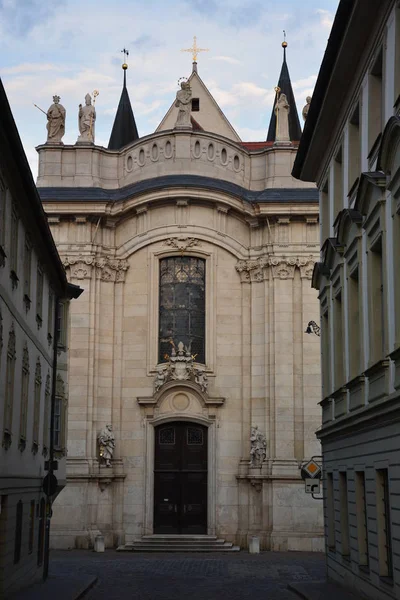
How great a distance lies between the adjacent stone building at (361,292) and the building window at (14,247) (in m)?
6.34

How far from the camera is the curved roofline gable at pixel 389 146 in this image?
44.0 ft

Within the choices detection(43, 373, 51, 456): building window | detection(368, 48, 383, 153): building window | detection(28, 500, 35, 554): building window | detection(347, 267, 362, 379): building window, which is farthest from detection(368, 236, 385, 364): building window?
detection(43, 373, 51, 456): building window

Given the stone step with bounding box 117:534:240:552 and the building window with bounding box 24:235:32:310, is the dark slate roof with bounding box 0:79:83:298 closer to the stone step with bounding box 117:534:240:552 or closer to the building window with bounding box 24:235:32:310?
the building window with bounding box 24:235:32:310

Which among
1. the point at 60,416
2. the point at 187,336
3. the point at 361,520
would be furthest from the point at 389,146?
the point at 187,336

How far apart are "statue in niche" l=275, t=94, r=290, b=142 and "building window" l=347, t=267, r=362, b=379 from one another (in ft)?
66.4

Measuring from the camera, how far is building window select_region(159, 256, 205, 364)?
122 ft

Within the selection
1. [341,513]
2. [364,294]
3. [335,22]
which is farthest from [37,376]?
[335,22]

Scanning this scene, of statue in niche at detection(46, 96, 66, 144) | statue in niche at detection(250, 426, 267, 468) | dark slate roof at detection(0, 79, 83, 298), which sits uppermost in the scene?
statue in niche at detection(46, 96, 66, 144)

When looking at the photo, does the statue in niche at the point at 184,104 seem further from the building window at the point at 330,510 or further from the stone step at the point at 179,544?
the building window at the point at 330,510

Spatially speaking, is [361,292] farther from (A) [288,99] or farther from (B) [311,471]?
(A) [288,99]

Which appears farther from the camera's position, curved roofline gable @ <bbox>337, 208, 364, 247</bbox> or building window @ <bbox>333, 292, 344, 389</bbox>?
building window @ <bbox>333, 292, 344, 389</bbox>

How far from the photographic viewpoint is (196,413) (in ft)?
119

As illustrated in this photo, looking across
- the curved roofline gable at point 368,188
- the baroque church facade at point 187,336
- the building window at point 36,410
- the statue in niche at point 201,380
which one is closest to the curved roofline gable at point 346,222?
the curved roofline gable at point 368,188

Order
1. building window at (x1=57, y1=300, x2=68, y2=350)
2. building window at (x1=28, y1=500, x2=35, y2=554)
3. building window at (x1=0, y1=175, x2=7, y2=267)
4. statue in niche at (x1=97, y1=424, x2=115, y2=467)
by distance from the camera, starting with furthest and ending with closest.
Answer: statue in niche at (x1=97, y1=424, x2=115, y2=467)
building window at (x1=57, y1=300, x2=68, y2=350)
building window at (x1=28, y1=500, x2=35, y2=554)
building window at (x1=0, y1=175, x2=7, y2=267)
